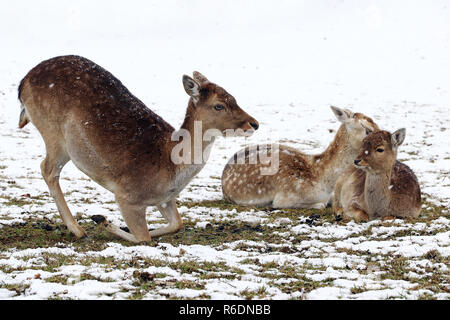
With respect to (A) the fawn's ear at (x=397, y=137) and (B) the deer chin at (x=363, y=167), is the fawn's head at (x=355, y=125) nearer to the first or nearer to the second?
(A) the fawn's ear at (x=397, y=137)

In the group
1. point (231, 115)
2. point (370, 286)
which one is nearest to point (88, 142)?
point (231, 115)

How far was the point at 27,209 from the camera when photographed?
820cm

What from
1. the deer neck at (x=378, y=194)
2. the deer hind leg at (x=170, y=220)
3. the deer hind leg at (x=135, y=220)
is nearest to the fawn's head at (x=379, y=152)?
the deer neck at (x=378, y=194)

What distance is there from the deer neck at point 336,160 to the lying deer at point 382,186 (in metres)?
1.14

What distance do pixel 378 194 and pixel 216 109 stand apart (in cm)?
281

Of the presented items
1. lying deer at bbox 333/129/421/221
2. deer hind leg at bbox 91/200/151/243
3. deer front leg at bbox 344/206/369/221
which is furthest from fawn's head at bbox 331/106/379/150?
deer hind leg at bbox 91/200/151/243

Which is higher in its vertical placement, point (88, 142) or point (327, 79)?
point (88, 142)

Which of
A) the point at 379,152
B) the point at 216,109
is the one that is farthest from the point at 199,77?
the point at 379,152

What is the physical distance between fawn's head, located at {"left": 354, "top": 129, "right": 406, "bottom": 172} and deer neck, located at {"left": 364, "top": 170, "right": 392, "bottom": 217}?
123 mm

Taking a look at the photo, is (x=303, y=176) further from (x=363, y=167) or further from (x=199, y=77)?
(x=199, y=77)

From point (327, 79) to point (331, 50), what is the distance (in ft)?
20.2

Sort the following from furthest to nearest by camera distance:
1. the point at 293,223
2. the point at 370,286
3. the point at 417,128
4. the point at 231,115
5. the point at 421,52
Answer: the point at 421,52 → the point at 417,128 → the point at 293,223 → the point at 231,115 → the point at 370,286

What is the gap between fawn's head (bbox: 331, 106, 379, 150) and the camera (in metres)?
9.12

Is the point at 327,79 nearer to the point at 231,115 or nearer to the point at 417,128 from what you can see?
the point at 417,128
